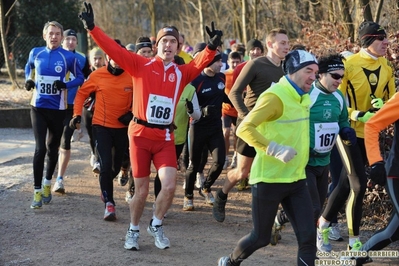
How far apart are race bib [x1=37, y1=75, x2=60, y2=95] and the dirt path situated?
1441 mm

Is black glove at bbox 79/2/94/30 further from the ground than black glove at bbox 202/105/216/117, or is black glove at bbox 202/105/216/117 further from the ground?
black glove at bbox 79/2/94/30

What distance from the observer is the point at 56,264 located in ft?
21.8

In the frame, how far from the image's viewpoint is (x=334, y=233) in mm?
7719

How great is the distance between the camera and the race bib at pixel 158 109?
22.7 ft

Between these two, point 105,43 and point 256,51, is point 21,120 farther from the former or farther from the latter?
point 105,43

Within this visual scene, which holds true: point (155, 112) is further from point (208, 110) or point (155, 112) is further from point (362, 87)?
point (362, 87)

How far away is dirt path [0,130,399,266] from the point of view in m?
6.87

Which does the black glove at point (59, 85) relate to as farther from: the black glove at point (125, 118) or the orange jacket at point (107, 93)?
the black glove at point (125, 118)

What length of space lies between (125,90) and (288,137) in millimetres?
3266

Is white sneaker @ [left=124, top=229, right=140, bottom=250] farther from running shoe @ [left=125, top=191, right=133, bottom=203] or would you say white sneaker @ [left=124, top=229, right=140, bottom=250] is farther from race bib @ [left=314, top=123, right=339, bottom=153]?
running shoe @ [left=125, top=191, right=133, bottom=203]

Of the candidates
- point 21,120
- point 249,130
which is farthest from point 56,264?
point 21,120

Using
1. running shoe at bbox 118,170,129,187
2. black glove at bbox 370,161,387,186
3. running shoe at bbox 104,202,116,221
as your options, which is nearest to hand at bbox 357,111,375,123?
black glove at bbox 370,161,387,186

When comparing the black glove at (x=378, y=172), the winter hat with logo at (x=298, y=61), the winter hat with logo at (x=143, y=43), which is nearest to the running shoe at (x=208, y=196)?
the winter hat with logo at (x=143, y=43)

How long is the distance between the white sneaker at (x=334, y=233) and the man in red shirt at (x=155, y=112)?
192 centimetres
